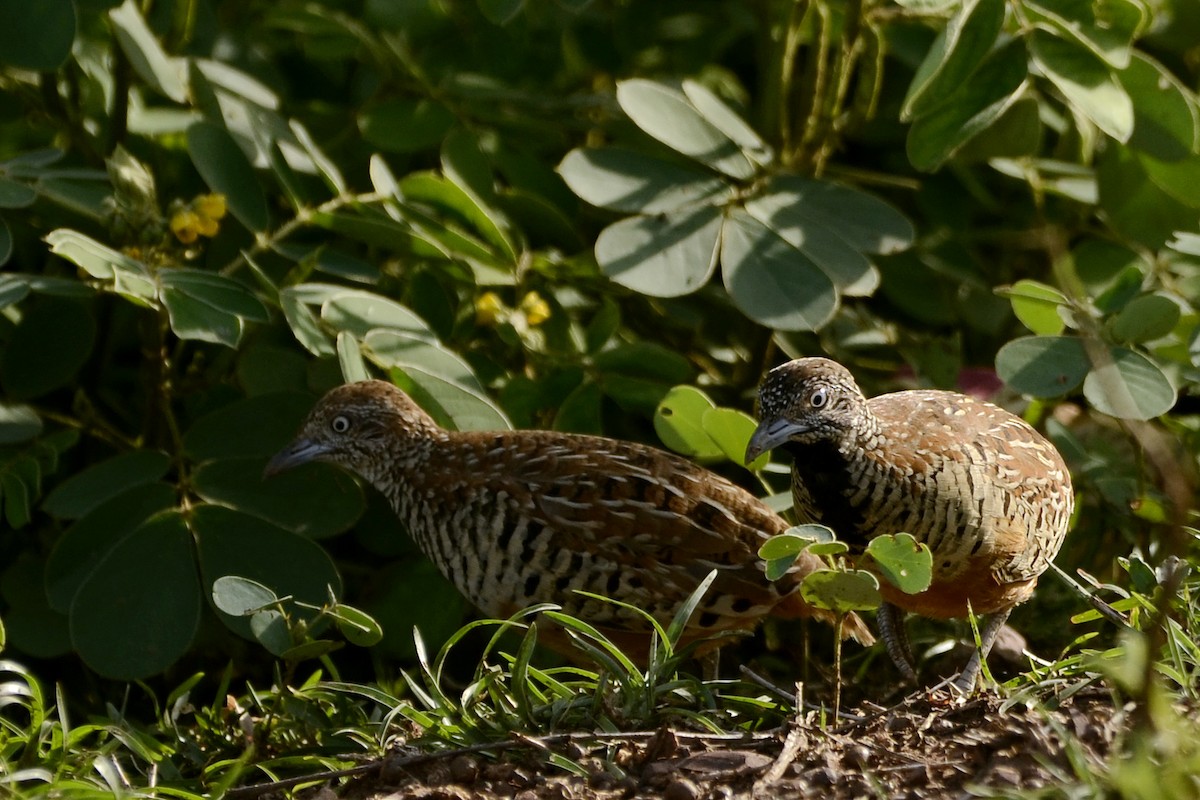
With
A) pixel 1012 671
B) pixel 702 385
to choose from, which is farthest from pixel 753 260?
pixel 1012 671

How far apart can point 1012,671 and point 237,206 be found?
2841 mm

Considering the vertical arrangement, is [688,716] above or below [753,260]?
below

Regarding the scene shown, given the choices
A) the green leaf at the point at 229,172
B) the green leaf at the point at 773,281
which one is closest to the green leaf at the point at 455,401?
the green leaf at the point at 229,172

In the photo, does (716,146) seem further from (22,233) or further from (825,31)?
(22,233)

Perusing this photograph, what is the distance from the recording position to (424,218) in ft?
15.4

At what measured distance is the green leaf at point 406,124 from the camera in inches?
210

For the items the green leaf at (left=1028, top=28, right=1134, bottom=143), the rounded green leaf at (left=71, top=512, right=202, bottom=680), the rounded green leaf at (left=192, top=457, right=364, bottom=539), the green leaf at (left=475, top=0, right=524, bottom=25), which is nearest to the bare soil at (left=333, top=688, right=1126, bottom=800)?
the rounded green leaf at (left=71, top=512, right=202, bottom=680)

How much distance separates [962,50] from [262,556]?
2476 mm

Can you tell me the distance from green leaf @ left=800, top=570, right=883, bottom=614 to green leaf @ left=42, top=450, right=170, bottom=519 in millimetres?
2125

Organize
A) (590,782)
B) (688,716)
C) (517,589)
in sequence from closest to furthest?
(590,782) → (688,716) → (517,589)

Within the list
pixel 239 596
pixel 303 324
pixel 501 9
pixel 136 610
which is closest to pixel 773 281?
pixel 501 9

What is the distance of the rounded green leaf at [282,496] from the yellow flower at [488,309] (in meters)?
0.72

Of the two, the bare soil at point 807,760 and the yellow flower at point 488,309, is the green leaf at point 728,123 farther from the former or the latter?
the bare soil at point 807,760

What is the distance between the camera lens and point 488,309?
4844mm
